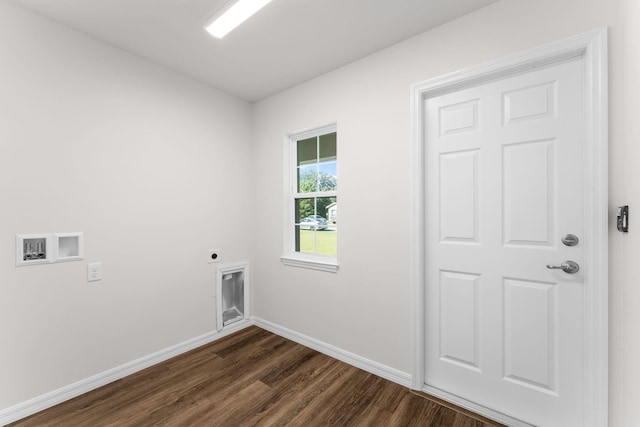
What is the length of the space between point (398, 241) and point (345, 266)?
22.6 inches

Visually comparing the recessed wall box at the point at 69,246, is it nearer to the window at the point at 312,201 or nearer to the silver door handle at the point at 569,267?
the window at the point at 312,201

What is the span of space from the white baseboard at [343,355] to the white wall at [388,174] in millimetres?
54

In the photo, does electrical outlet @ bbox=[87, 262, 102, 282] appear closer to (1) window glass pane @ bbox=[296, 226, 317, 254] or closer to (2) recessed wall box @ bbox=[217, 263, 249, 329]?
(2) recessed wall box @ bbox=[217, 263, 249, 329]

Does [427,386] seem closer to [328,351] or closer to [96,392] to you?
[328,351]

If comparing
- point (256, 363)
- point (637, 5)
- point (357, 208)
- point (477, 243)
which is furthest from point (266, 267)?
point (637, 5)

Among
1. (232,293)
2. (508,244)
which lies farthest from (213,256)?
(508,244)

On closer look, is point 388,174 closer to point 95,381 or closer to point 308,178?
point 308,178

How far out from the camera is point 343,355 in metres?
2.49

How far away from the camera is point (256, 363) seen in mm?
2449

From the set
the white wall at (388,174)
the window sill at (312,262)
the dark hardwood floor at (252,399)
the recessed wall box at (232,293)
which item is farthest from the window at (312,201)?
the dark hardwood floor at (252,399)

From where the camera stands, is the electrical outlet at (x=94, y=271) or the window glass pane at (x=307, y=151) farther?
the window glass pane at (x=307, y=151)

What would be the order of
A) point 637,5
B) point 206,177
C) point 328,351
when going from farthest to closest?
point 206,177 < point 328,351 < point 637,5

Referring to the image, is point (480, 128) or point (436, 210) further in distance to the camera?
point (436, 210)

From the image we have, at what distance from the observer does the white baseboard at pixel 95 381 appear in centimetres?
177
